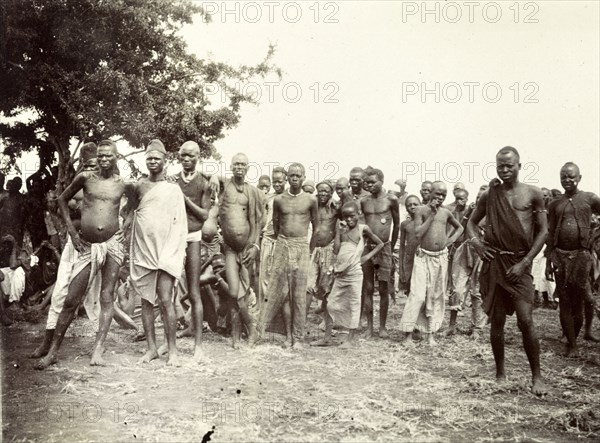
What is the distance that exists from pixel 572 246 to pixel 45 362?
19.4 feet

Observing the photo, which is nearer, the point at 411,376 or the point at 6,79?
the point at 411,376

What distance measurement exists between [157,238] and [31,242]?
4.82m

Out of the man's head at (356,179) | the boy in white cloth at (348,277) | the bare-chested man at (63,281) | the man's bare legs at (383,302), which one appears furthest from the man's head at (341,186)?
the bare-chested man at (63,281)

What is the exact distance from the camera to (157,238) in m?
5.64

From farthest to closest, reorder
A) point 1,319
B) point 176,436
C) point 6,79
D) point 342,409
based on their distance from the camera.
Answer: point 6,79, point 1,319, point 342,409, point 176,436

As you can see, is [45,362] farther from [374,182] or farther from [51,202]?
[374,182]

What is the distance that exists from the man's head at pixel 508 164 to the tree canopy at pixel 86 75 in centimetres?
767

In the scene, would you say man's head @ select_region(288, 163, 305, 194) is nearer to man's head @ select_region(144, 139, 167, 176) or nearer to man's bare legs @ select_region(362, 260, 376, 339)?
man's bare legs @ select_region(362, 260, 376, 339)

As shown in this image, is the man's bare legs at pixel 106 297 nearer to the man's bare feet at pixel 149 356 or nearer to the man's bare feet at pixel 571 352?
the man's bare feet at pixel 149 356

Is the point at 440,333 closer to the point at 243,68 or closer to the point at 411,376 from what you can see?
the point at 411,376

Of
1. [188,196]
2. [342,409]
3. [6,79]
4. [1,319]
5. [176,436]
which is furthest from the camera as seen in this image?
[6,79]

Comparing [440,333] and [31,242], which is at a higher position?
[31,242]

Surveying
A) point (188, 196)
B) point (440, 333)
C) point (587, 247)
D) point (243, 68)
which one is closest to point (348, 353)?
point (440, 333)

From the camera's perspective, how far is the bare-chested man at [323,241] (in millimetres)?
8031
